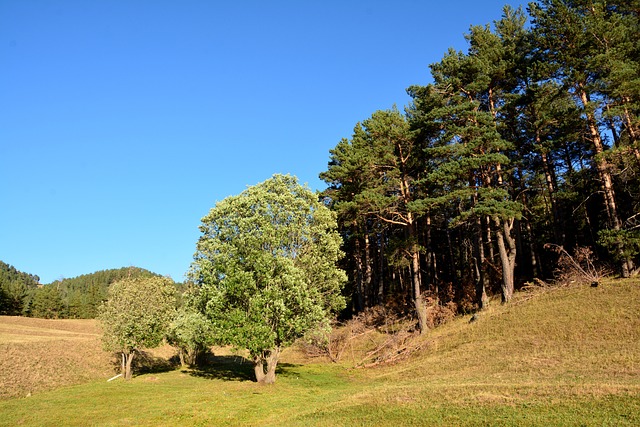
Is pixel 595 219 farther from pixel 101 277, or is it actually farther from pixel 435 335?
pixel 101 277

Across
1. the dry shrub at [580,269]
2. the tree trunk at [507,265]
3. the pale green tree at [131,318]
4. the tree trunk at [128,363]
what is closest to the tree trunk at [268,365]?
the pale green tree at [131,318]

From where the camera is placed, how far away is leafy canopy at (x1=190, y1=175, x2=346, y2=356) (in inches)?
892

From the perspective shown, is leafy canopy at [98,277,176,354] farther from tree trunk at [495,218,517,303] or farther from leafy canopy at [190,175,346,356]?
tree trunk at [495,218,517,303]

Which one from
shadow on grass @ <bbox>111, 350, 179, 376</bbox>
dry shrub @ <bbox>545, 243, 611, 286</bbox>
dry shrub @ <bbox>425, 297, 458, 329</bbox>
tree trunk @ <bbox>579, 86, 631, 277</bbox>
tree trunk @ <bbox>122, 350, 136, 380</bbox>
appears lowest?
shadow on grass @ <bbox>111, 350, 179, 376</bbox>

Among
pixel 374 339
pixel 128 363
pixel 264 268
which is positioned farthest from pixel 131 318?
pixel 374 339

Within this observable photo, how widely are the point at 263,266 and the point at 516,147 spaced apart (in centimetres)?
2335

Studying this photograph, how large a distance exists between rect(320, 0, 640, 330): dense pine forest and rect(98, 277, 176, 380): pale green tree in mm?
16386

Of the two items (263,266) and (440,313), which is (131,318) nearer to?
(263,266)

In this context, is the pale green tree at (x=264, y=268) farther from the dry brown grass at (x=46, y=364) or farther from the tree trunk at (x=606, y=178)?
the tree trunk at (x=606, y=178)

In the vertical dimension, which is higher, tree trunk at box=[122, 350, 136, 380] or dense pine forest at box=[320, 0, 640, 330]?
dense pine forest at box=[320, 0, 640, 330]

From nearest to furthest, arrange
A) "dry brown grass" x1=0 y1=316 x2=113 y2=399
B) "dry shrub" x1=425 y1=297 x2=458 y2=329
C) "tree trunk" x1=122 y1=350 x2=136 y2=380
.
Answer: "dry brown grass" x1=0 y1=316 x2=113 y2=399 → "tree trunk" x1=122 y1=350 x2=136 y2=380 → "dry shrub" x1=425 y1=297 x2=458 y2=329

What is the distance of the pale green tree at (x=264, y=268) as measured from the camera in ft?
74.4

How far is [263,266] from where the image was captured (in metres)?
23.0

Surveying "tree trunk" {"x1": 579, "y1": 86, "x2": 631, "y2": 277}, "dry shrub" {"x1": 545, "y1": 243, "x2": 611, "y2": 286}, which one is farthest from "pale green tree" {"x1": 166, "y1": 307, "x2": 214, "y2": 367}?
"tree trunk" {"x1": 579, "y1": 86, "x2": 631, "y2": 277}
